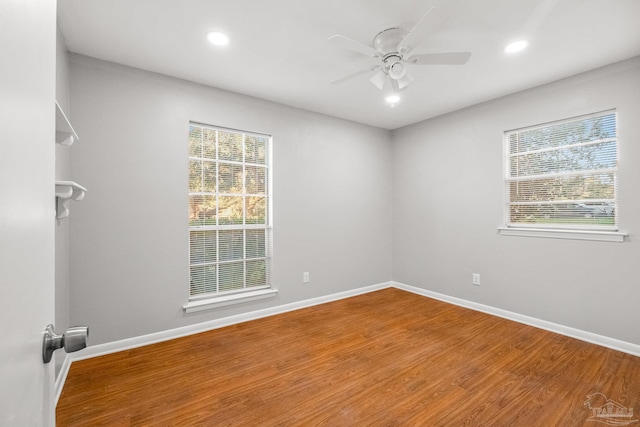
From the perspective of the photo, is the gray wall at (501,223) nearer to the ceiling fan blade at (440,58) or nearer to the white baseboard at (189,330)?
the white baseboard at (189,330)

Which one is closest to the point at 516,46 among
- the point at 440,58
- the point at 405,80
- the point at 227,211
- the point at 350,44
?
the point at 440,58

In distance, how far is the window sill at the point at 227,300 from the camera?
9.85ft

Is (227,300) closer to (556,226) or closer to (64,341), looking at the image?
(64,341)

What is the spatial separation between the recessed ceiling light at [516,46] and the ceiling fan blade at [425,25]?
0.93 meters

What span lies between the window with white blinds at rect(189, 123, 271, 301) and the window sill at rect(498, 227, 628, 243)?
115 inches

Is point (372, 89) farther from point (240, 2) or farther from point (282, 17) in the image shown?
point (240, 2)

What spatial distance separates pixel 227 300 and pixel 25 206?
2922 millimetres

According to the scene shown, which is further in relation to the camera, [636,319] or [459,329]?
[459,329]

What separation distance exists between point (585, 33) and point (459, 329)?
2815mm

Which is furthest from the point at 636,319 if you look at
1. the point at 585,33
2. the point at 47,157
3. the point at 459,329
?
the point at 47,157

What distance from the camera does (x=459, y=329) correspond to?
121 inches

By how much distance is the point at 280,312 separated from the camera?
11.8 feet

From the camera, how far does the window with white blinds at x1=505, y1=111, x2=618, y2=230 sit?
279cm

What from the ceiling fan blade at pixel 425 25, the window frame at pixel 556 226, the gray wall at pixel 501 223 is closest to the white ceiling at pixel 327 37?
the ceiling fan blade at pixel 425 25
